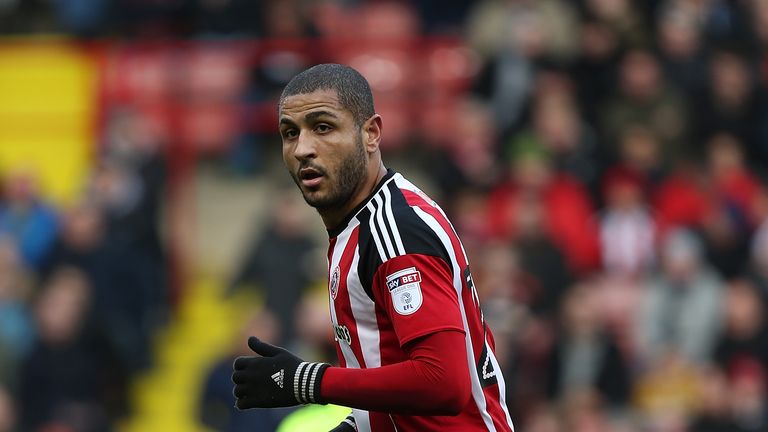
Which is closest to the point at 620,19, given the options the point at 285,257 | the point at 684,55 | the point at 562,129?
the point at 684,55

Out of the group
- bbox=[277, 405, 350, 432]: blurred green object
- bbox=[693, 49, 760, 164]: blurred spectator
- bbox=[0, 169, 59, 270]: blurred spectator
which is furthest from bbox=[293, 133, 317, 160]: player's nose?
bbox=[693, 49, 760, 164]: blurred spectator

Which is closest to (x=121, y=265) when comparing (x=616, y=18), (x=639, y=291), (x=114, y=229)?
(x=114, y=229)

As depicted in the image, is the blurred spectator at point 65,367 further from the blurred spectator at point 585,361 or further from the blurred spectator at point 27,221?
the blurred spectator at point 585,361

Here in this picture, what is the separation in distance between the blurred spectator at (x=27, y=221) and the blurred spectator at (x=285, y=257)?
201 centimetres

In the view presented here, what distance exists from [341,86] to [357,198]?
375 mm

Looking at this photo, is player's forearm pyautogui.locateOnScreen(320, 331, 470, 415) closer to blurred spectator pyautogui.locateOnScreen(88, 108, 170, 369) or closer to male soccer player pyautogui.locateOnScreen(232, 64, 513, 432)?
male soccer player pyautogui.locateOnScreen(232, 64, 513, 432)

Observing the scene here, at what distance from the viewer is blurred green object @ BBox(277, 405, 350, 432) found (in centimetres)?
628

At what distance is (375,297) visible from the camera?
469 centimetres

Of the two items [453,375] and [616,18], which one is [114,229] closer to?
[616,18]

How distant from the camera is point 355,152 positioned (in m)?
4.77

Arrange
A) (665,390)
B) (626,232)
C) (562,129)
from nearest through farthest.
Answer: (665,390) → (626,232) → (562,129)

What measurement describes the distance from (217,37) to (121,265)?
3.38 metres

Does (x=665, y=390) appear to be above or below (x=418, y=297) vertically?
below

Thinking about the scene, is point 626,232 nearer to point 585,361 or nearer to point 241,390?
point 585,361
